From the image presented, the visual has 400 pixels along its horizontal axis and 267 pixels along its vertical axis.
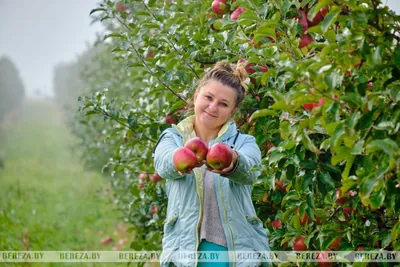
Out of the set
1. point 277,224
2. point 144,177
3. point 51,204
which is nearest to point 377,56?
point 277,224

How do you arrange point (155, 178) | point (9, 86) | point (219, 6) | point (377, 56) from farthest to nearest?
point (9, 86)
point (155, 178)
point (219, 6)
point (377, 56)

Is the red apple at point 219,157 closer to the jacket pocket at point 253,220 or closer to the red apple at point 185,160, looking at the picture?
the red apple at point 185,160

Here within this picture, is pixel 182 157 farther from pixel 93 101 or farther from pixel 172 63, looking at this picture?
pixel 93 101

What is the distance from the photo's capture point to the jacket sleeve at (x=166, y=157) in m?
1.88

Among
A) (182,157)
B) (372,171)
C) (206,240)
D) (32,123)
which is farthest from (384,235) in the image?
(32,123)

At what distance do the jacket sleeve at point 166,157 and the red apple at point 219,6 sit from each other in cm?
93

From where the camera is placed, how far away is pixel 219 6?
108 inches

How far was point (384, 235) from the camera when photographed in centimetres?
189

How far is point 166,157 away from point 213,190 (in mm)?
207

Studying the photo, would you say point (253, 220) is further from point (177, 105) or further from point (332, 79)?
point (177, 105)

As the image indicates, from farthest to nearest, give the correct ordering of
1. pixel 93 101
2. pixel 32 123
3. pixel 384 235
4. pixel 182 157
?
pixel 32 123 < pixel 93 101 < pixel 384 235 < pixel 182 157

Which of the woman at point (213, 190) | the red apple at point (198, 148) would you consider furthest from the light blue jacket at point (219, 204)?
the red apple at point (198, 148)

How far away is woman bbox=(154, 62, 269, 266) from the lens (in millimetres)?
1875

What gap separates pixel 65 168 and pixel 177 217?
1358 cm
